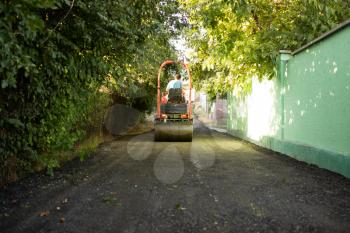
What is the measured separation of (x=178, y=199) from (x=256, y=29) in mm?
10177

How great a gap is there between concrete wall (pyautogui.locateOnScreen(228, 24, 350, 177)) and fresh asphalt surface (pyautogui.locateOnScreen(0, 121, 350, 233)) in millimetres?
650

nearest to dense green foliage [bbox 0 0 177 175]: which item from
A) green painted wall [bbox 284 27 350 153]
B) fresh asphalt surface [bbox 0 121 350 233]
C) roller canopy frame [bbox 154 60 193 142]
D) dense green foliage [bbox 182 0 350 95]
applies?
fresh asphalt surface [bbox 0 121 350 233]

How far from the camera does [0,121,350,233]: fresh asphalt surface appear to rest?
5.31 m

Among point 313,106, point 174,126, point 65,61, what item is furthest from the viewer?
point 174,126

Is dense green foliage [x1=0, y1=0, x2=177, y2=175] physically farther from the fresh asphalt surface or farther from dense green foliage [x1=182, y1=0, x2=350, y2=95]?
dense green foliage [x1=182, y1=0, x2=350, y2=95]

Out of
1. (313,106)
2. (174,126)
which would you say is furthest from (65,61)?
(174,126)

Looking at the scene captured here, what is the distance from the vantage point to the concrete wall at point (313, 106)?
9109 mm

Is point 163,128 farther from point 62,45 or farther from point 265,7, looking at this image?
point 62,45

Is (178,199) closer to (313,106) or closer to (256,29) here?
(313,106)

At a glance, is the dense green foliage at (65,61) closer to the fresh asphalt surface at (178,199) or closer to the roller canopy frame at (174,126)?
the fresh asphalt surface at (178,199)

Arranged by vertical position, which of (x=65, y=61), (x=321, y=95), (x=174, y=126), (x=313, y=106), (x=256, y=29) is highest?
(x=256, y=29)

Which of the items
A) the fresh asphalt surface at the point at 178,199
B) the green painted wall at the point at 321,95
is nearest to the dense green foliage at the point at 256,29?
the green painted wall at the point at 321,95

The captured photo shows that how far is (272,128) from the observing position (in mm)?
14930

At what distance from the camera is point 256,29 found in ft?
50.5
